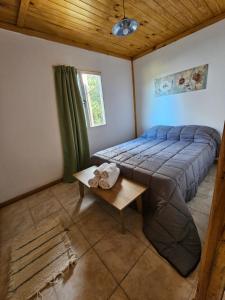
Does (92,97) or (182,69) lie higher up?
(182,69)

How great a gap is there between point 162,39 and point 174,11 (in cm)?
89

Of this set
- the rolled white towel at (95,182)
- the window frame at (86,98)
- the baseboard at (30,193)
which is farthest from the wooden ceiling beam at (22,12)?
the baseboard at (30,193)

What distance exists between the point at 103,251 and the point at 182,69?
336 cm

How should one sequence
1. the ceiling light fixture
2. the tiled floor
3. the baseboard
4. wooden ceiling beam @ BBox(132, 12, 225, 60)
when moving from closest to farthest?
the tiled floor < the ceiling light fixture < the baseboard < wooden ceiling beam @ BBox(132, 12, 225, 60)

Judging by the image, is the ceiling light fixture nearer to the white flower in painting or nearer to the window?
the window

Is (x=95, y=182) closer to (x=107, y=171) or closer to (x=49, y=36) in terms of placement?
(x=107, y=171)

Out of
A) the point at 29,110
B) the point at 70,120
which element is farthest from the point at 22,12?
the point at 70,120

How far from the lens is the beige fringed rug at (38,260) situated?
3.76ft

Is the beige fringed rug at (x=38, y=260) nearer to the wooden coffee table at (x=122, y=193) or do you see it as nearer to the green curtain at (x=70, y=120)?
the wooden coffee table at (x=122, y=193)

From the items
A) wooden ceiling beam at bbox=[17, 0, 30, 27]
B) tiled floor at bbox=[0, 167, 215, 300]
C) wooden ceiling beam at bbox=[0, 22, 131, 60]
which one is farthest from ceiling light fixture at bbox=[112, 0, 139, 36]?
tiled floor at bbox=[0, 167, 215, 300]

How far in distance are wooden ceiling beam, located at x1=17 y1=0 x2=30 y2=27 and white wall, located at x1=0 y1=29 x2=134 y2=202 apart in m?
0.16

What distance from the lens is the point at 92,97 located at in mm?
3201

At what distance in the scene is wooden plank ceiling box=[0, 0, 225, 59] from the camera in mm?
1813

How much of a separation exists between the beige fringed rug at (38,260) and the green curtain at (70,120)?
1.24 metres
